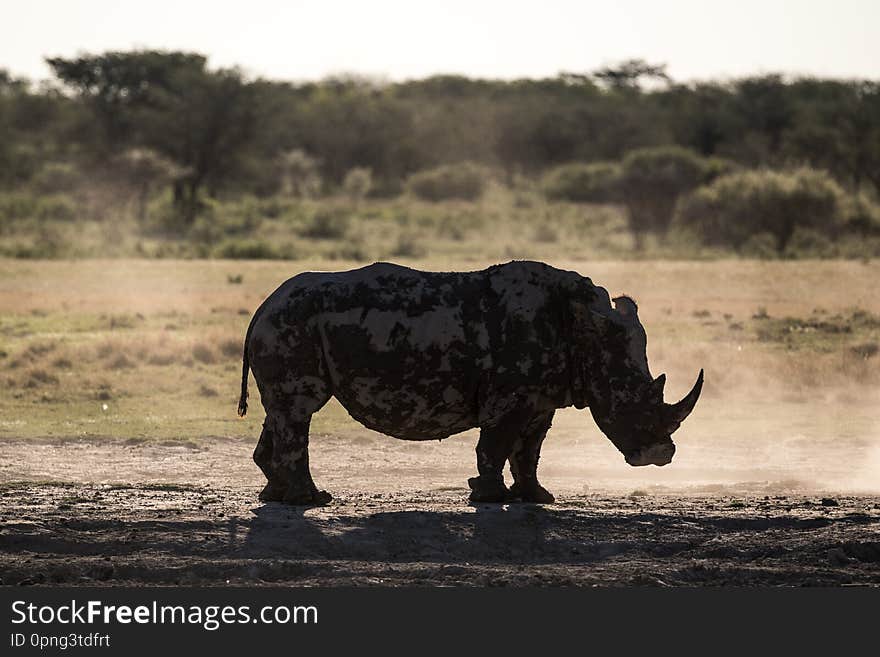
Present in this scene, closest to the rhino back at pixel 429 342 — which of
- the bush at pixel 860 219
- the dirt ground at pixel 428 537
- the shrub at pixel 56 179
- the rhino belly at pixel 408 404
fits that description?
the rhino belly at pixel 408 404

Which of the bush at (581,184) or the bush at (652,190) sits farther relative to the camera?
the bush at (581,184)

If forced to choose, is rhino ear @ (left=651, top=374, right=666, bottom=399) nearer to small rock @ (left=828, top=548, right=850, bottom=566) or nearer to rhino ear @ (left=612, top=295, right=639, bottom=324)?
rhino ear @ (left=612, top=295, right=639, bottom=324)

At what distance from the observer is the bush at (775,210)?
46.5 metres

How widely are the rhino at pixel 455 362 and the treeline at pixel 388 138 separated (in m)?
38.8

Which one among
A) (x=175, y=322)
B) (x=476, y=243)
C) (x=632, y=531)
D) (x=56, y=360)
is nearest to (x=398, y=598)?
(x=632, y=531)

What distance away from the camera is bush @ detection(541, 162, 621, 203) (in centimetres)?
6303

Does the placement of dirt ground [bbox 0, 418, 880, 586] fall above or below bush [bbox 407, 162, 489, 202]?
below

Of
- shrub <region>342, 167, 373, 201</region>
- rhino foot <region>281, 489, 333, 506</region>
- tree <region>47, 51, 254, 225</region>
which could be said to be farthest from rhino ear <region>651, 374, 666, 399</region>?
shrub <region>342, 167, 373, 201</region>

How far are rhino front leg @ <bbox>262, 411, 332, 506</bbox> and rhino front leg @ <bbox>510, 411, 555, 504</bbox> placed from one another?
1.35m

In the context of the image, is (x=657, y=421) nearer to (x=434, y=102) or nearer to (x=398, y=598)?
(x=398, y=598)

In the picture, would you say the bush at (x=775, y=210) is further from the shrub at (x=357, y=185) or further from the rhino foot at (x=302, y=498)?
the rhino foot at (x=302, y=498)

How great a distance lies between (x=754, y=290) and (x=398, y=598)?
2418cm

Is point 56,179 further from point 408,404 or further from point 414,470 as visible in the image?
point 408,404

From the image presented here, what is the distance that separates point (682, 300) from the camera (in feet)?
99.8
